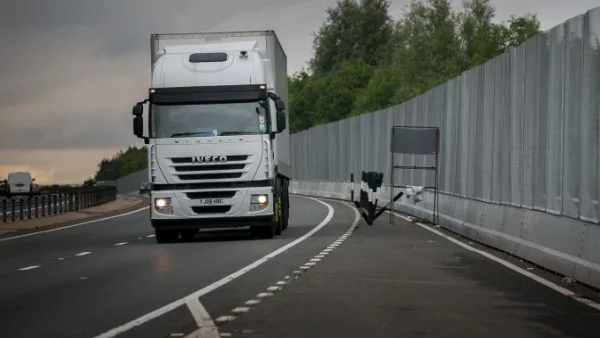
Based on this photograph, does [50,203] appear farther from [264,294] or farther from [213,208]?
[264,294]

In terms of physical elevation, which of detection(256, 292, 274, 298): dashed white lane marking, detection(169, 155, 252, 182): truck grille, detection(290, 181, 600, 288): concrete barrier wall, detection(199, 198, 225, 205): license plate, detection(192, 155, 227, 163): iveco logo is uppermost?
detection(192, 155, 227, 163): iveco logo

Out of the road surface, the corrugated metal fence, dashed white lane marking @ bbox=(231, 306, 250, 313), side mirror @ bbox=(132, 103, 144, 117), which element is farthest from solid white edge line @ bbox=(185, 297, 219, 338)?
side mirror @ bbox=(132, 103, 144, 117)

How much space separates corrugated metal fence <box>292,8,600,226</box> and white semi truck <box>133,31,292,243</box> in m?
4.62

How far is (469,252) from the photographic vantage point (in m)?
23.0

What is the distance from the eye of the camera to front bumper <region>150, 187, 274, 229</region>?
1101 inches

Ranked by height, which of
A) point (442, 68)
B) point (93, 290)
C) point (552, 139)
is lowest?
point (93, 290)

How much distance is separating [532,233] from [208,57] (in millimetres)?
9979

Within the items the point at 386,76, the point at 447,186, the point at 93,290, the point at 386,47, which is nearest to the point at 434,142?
the point at 447,186

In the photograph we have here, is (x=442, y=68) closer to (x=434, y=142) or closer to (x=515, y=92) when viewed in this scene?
(x=434, y=142)

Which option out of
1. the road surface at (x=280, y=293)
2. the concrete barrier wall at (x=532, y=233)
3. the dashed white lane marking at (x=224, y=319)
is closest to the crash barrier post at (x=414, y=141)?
the concrete barrier wall at (x=532, y=233)

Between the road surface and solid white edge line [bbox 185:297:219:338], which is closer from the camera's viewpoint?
solid white edge line [bbox 185:297:219:338]

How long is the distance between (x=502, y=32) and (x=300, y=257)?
102913mm

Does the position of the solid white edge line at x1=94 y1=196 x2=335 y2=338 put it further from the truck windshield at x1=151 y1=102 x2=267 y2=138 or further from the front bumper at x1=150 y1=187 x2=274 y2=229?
the truck windshield at x1=151 y1=102 x2=267 y2=138

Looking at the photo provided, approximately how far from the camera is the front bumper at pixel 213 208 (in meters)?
28.0
